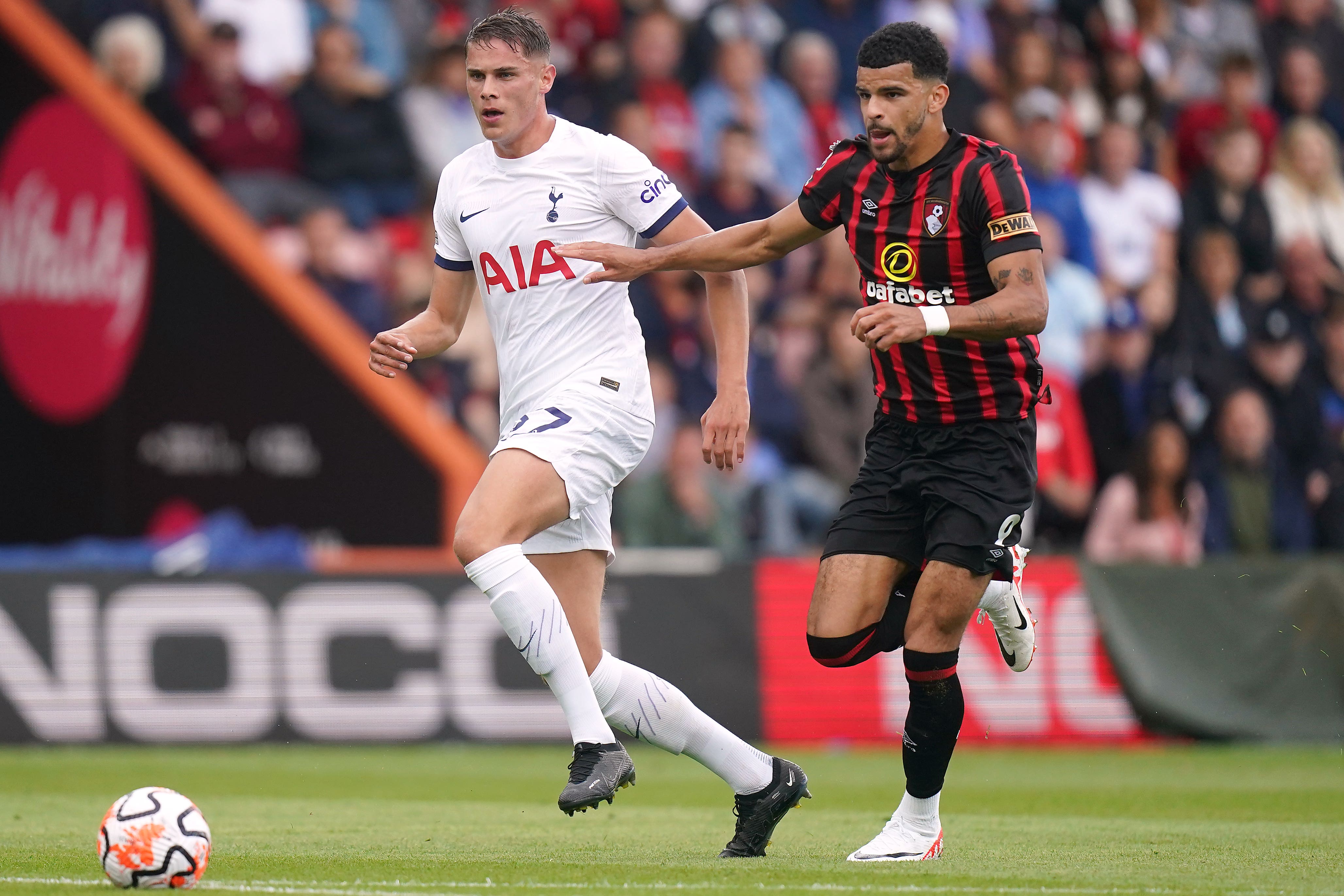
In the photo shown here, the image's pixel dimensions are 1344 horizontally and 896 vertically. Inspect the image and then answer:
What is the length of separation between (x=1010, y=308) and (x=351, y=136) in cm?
909

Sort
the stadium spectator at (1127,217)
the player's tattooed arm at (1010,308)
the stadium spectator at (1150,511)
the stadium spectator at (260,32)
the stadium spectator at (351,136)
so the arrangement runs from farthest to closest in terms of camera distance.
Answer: the stadium spectator at (1127,217) < the stadium spectator at (351,136) < the stadium spectator at (260,32) < the stadium spectator at (1150,511) < the player's tattooed arm at (1010,308)

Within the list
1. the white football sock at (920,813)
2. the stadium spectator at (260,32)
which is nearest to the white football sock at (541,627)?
the white football sock at (920,813)

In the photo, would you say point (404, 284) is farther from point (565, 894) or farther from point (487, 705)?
point (565, 894)

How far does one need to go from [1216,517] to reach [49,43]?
881cm

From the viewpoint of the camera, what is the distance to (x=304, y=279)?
13070mm

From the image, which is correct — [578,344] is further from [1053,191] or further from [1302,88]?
[1302,88]

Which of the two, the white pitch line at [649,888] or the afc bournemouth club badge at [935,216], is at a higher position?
the afc bournemouth club badge at [935,216]

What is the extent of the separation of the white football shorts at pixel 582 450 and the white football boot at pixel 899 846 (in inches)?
52.5

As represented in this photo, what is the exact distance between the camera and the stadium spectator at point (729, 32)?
15312mm

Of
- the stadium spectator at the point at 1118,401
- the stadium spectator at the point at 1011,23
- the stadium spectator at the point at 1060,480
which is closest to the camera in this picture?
the stadium spectator at the point at 1060,480

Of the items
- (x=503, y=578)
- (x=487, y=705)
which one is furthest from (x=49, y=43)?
(x=503, y=578)

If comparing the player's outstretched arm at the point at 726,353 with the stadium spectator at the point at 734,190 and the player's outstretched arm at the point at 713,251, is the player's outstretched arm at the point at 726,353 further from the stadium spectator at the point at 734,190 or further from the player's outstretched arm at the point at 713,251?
the stadium spectator at the point at 734,190

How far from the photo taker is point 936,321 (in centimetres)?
584

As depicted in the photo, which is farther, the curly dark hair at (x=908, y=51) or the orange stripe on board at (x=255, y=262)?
the orange stripe on board at (x=255, y=262)
